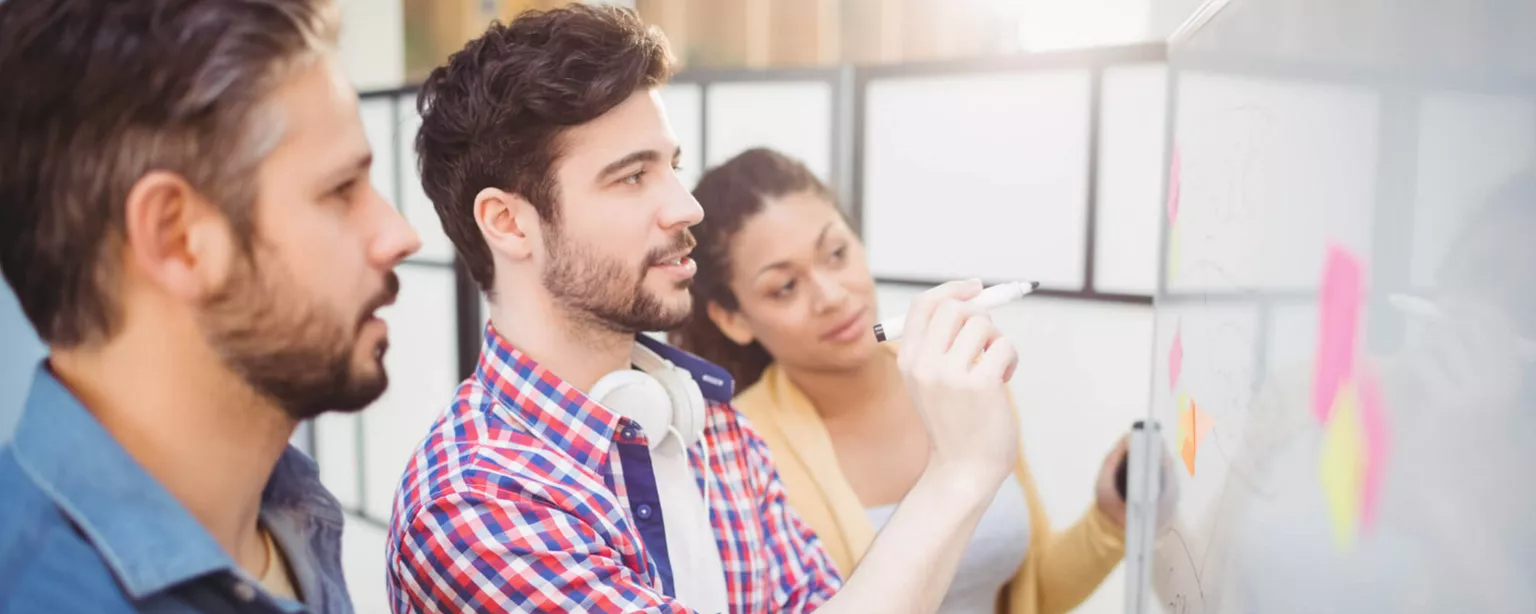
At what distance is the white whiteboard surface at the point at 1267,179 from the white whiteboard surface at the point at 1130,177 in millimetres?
155

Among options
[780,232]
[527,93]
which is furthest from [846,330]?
[527,93]

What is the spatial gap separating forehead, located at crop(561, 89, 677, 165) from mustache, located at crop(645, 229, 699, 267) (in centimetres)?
10

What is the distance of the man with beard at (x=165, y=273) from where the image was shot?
0.61m

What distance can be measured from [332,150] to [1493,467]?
71 centimetres

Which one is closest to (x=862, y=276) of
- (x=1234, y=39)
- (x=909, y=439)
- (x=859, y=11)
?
(x=909, y=439)

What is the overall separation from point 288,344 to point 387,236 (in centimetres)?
10

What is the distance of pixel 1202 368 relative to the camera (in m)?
1.12

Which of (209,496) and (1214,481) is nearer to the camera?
(209,496)

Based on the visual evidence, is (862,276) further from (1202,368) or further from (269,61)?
(269,61)

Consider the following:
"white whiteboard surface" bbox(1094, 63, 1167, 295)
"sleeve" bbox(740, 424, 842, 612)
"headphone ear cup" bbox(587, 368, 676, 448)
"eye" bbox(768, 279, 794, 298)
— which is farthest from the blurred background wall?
"headphone ear cup" bbox(587, 368, 676, 448)

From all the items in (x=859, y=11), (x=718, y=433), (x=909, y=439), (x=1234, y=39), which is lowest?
(x=909, y=439)

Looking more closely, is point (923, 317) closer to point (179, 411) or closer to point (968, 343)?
point (968, 343)

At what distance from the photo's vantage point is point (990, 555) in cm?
146

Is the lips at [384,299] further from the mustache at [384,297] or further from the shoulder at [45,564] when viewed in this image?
the shoulder at [45,564]
